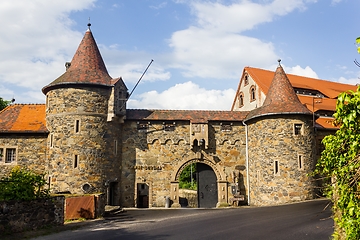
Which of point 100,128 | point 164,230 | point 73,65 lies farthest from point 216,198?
point 73,65

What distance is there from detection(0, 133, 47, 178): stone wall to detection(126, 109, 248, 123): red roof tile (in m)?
5.53

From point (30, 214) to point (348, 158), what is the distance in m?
10.9

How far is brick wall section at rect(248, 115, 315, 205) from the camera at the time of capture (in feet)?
65.3

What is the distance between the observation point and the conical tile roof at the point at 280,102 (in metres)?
20.8

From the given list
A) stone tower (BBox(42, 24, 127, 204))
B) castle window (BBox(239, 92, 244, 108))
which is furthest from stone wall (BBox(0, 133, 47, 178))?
castle window (BBox(239, 92, 244, 108))

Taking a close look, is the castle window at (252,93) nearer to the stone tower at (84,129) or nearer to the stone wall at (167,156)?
the stone wall at (167,156)

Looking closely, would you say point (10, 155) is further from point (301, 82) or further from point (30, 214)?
point (301, 82)

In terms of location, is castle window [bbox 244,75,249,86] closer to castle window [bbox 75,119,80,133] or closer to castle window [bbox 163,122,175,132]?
castle window [bbox 163,122,175,132]

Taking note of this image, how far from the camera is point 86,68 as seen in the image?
21.2 m

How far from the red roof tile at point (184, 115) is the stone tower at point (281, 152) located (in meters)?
1.86

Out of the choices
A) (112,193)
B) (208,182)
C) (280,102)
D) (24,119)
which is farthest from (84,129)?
(280,102)

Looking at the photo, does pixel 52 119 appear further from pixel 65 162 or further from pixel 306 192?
pixel 306 192


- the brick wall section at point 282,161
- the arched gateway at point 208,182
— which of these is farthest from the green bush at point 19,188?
the brick wall section at point 282,161

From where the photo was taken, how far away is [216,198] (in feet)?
74.7
